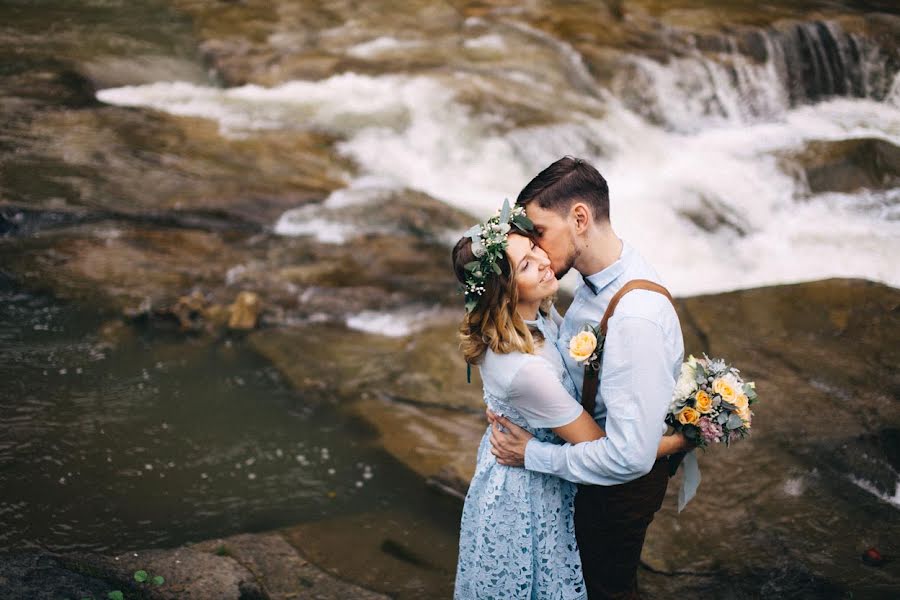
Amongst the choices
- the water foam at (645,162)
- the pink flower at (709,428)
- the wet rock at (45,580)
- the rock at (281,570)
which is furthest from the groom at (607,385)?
the water foam at (645,162)

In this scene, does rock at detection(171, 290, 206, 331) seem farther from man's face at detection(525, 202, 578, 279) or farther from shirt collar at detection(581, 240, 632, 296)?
shirt collar at detection(581, 240, 632, 296)

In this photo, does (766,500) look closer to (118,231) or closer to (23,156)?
(118,231)

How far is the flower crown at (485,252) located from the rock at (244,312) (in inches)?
186

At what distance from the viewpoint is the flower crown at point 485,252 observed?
3.05m

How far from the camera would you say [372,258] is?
27.3 ft

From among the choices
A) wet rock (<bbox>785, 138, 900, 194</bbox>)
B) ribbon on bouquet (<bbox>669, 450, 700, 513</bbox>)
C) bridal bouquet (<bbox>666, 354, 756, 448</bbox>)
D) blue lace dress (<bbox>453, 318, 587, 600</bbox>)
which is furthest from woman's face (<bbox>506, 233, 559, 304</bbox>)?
wet rock (<bbox>785, 138, 900, 194</bbox>)

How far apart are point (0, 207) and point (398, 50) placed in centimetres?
605

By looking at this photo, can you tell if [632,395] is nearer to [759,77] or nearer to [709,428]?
[709,428]

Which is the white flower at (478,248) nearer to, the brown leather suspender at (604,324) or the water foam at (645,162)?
the brown leather suspender at (604,324)

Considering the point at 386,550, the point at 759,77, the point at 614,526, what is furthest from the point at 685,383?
the point at 759,77

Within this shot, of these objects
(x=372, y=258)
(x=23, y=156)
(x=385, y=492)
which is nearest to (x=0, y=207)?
(x=23, y=156)

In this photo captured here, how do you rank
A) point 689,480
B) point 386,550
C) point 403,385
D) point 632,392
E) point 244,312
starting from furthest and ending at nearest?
point 244,312
point 403,385
point 386,550
point 689,480
point 632,392

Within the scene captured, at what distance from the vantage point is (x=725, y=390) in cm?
312

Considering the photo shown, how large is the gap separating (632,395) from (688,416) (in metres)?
0.42
